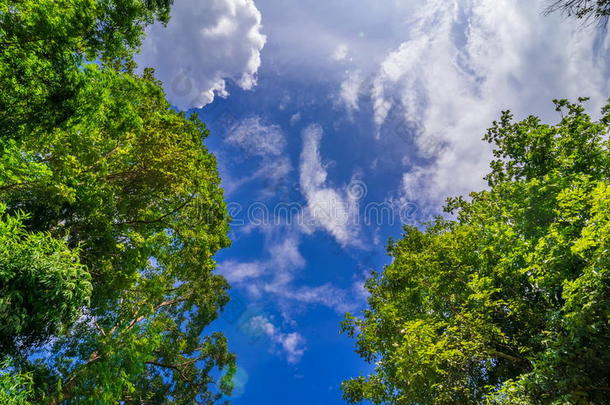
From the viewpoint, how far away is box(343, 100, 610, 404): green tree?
Result: 755cm

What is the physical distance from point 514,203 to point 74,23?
18193 mm

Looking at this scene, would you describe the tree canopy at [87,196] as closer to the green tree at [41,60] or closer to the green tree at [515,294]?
the green tree at [41,60]

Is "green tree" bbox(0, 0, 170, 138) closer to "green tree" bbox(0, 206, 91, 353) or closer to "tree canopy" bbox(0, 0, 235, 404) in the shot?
"tree canopy" bbox(0, 0, 235, 404)

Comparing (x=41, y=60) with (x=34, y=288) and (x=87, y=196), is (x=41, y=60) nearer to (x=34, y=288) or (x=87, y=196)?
(x=87, y=196)

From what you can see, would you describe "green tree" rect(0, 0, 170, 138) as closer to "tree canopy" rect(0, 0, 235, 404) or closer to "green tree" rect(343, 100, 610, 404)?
"tree canopy" rect(0, 0, 235, 404)

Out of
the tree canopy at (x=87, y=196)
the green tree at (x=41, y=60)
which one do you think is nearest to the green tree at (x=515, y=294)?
the tree canopy at (x=87, y=196)

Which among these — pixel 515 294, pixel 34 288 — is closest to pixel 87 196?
A: pixel 34 288

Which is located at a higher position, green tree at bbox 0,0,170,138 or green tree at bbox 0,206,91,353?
green tree at bbox 0,0,170,138

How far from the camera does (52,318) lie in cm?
862

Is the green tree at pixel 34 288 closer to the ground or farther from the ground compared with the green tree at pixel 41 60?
closer to the ground

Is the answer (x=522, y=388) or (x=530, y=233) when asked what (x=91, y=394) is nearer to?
(x=522, y=388)

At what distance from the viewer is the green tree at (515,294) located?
7551 millimetres

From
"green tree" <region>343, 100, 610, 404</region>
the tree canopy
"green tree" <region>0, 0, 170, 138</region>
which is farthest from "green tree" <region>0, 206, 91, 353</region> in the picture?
"green tree" <region>343, 100, 610, 404</region>

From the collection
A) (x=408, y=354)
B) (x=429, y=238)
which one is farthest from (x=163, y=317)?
(x=429, y=238)
